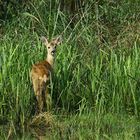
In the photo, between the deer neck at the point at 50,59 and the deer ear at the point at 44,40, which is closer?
the deer neck at the point at 50,59

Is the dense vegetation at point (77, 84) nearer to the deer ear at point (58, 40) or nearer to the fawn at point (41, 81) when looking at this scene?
the fawn at point (41, 81)

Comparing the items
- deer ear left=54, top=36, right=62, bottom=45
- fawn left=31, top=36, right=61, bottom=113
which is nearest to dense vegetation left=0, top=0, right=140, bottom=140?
fawn left=31, top=36, right=61, bottom=113

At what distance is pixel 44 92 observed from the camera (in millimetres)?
8438

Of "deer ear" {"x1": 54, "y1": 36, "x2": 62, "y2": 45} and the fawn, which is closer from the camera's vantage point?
the fawn

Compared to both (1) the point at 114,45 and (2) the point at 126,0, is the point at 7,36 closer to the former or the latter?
(1) the point at 114,45

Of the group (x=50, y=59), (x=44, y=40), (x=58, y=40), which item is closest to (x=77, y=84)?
(x=50, y=59)

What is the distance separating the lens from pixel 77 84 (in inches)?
335

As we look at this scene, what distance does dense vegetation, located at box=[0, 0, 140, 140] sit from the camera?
24.6 feet

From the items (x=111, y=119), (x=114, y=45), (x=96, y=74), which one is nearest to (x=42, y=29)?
(x=114, y=45)

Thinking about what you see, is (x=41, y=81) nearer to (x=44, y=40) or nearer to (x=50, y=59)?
(x=50, y=59)

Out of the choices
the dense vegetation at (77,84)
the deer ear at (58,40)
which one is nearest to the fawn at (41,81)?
the dense vegetation at (77,84)

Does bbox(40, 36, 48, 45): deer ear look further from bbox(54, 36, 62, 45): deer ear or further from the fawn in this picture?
the fawn

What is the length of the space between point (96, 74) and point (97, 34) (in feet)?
5.78

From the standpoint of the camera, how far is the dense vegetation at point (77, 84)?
7484 millimetres
